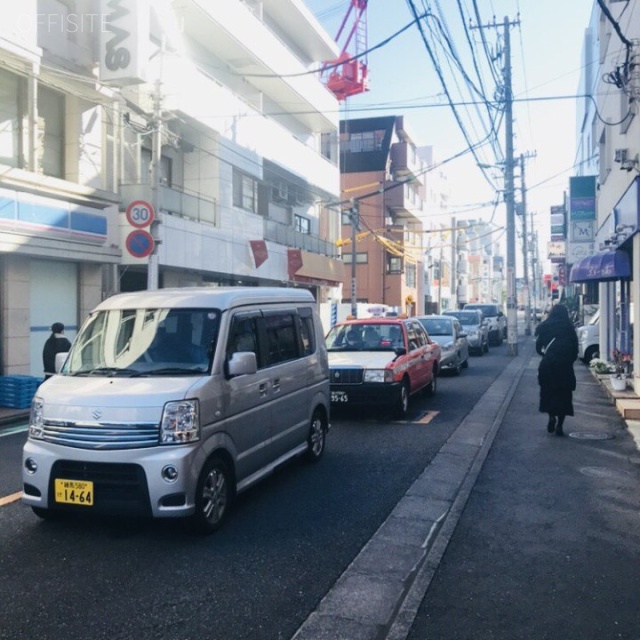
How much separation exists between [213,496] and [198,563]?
72 centimetres

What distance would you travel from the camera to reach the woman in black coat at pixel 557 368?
972 cm

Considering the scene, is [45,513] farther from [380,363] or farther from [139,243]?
[139,243]

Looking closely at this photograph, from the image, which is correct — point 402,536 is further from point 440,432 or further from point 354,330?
point 354,330

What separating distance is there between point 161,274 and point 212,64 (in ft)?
26.7

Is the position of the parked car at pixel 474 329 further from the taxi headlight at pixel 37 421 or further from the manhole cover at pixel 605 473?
the taxi headlight at pixel 37 421

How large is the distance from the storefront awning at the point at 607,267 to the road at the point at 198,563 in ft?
27.7

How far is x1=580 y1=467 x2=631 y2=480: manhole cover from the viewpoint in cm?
753

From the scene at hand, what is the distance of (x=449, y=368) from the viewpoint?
18.7 m

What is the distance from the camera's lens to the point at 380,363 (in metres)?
11.1

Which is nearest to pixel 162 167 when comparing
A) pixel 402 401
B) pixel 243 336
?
pixel 402 401

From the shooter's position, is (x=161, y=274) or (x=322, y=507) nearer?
(x=322, y=507)

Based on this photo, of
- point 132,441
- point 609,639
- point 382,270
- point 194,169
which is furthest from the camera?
point 382,270

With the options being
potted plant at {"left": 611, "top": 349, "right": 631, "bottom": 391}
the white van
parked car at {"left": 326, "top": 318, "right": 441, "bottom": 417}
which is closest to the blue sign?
parked car at {"left": 326, "top": 318, "right": 441, "bottom": 417}

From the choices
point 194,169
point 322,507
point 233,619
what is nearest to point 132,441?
point 233,619
